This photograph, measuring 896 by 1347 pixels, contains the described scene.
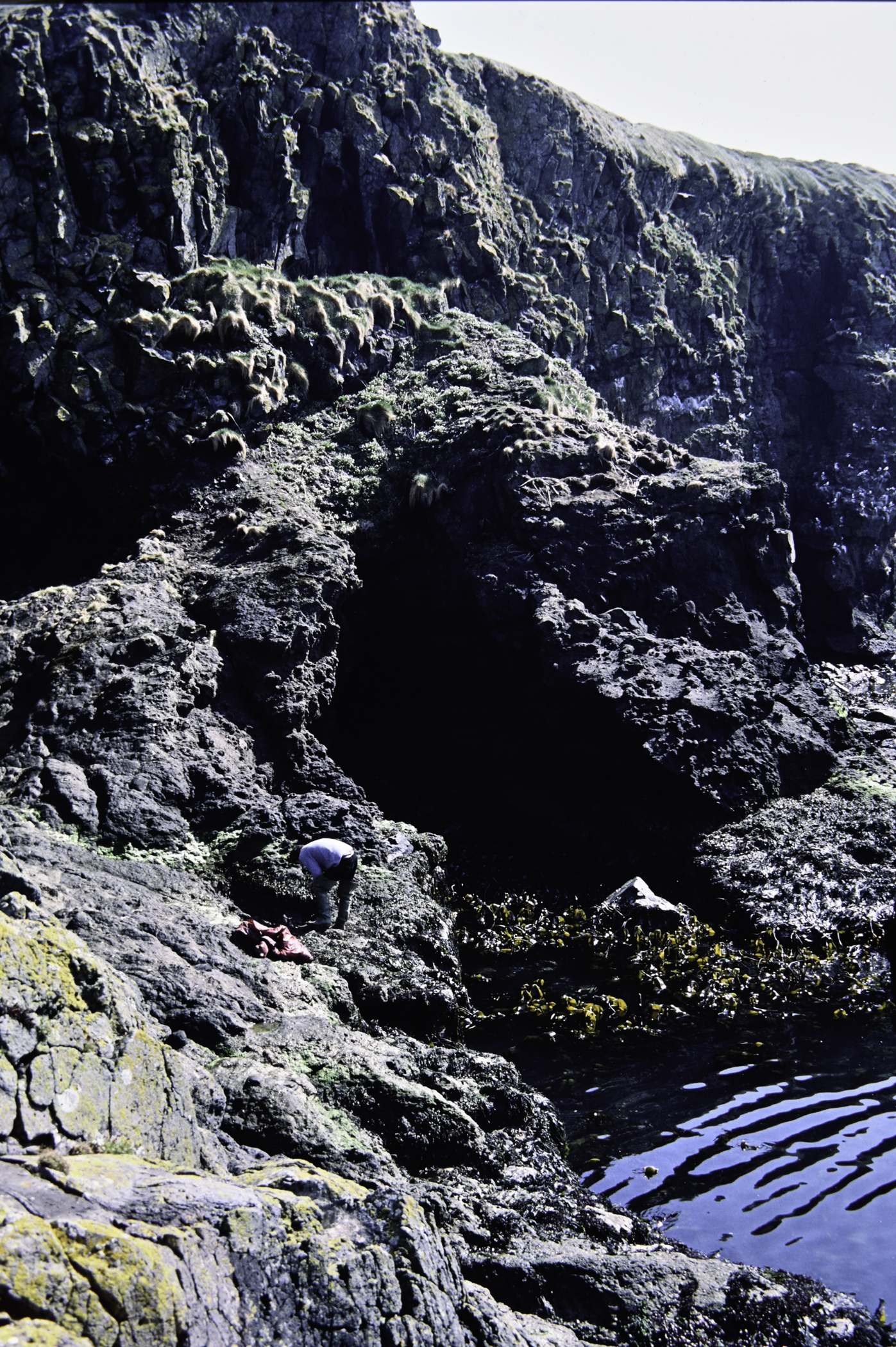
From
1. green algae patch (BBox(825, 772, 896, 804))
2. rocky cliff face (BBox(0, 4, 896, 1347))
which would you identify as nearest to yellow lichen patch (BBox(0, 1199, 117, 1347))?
rocky cliff face (BBox(0, 4, 896, 1347))

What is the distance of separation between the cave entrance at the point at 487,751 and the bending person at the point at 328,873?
5.00m

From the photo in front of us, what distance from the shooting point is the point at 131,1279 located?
168 inches

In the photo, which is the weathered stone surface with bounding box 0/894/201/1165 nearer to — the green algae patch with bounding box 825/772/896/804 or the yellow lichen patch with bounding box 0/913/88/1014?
the yellow lichen patch with bounding box 0/913/88/1014

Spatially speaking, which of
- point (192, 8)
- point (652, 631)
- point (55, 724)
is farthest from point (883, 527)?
point (55, 724)

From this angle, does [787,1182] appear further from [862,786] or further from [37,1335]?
[862,786]

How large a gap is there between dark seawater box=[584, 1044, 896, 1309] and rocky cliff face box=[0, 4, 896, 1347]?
84 cm

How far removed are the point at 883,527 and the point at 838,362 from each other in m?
7.78

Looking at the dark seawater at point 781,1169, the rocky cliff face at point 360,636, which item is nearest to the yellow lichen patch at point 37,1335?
the rocky cliff face at point 360,636

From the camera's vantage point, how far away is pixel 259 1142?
7422 millimetres

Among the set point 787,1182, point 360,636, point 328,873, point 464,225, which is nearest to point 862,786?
point 360,636

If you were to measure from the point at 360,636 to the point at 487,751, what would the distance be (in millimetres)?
3672

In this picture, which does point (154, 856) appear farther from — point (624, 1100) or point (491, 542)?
point (491, 542)

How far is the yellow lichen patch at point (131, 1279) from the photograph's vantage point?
4.17m

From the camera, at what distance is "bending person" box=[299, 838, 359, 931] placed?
12828 mm
